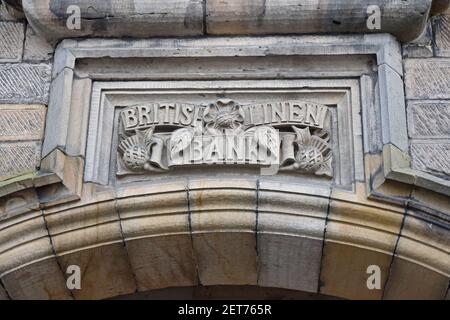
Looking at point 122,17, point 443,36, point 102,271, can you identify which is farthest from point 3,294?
point 443,36

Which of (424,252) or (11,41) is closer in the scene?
(424,252)

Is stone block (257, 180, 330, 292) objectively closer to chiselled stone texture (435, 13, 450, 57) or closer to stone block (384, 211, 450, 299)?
stone block (384, 211, 450, 299)

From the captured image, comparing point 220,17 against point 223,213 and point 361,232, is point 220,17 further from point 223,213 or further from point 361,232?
point 361,232

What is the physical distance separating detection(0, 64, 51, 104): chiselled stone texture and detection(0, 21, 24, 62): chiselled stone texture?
0.14 feet

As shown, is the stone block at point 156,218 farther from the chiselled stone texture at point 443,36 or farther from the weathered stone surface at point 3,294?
the chiselled stone texture at point 443,36

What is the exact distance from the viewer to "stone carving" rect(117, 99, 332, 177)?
11.3 feet

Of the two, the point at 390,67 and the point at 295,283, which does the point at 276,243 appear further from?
the point at 390,67

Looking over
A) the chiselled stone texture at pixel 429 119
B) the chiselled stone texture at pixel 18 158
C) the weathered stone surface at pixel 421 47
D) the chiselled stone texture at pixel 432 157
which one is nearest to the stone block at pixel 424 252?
the chiselled stone texture at pixel 432 157

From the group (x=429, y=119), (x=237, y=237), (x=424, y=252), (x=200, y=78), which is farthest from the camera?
(x=200, y=78)

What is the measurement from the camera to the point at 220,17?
366 centimetres

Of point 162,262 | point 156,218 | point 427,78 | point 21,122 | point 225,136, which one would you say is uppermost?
point 427,78

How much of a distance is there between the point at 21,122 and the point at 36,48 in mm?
344

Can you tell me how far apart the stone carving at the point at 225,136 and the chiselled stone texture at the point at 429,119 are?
12.5 inches
